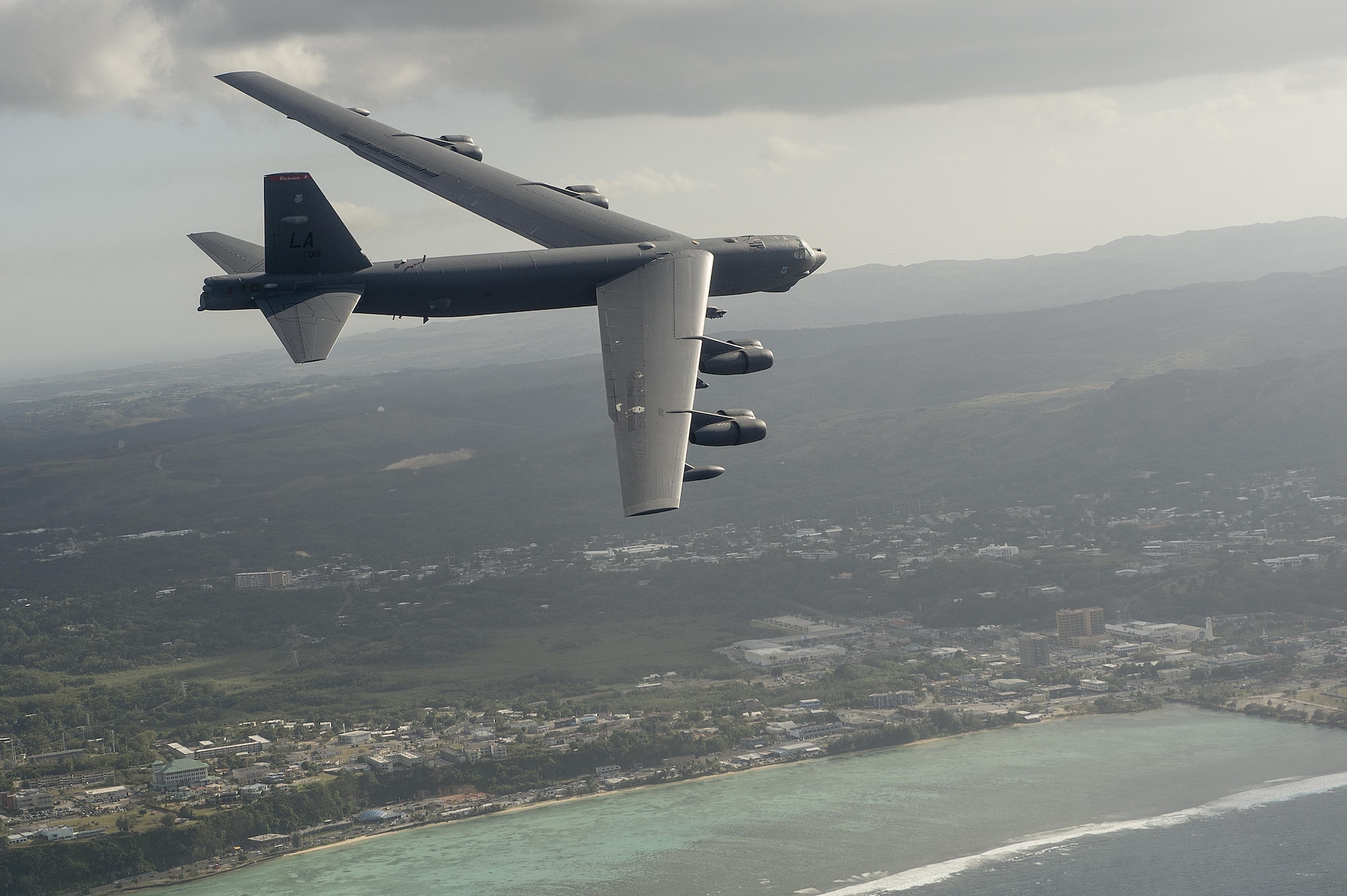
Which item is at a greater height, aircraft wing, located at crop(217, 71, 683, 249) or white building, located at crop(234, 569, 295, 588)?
aircraft wing, located at crop(217, 71, 683, 249)

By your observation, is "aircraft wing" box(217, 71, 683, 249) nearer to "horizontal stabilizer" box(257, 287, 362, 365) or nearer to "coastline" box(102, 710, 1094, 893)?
"horizontal stabilizer" box(257, 287, 362, 365)

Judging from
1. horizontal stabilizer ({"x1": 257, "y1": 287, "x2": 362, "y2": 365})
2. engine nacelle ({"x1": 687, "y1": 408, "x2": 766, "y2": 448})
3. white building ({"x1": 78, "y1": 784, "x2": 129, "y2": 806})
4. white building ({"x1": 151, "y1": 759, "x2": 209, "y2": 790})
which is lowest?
white building ({"x1": 78, "y1": 784, "x2": 129, "y2": 806})

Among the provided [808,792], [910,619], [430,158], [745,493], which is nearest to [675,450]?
[430,158]

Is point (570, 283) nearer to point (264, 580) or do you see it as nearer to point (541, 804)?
point (541, 804)

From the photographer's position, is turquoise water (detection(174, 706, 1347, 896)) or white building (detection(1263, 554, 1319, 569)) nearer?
turquoise water (detection(174, 706, 1347, 896))

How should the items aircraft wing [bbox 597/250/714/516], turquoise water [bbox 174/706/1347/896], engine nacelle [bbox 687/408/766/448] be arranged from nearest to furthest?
aircraft wing [bbox 597/250/714/516]
engine nacelle [bbox 687/408/766/448]
turquoise water [bbox 174/706/1347/896]

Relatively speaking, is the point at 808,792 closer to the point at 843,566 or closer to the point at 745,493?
the point at 843,566

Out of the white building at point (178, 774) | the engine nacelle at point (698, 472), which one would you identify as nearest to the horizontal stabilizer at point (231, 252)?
the engine nacelle at point (698, 472)

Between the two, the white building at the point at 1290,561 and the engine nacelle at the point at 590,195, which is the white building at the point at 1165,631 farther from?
the engine nacelle at the point at 590,195

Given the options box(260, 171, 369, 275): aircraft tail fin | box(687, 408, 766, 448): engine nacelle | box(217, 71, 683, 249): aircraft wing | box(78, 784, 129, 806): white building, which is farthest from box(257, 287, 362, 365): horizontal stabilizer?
box(78, 784, 129, 806): white building
